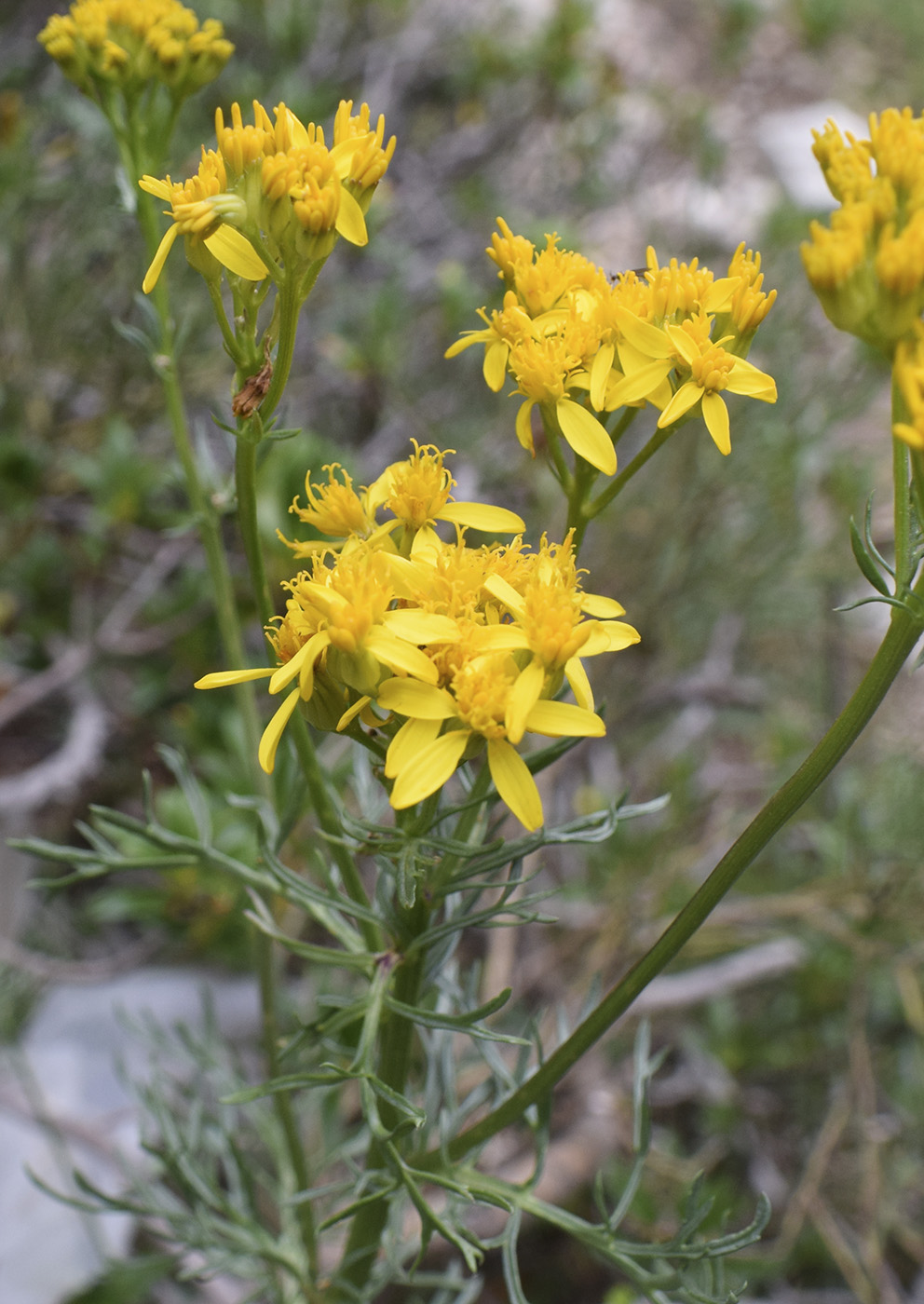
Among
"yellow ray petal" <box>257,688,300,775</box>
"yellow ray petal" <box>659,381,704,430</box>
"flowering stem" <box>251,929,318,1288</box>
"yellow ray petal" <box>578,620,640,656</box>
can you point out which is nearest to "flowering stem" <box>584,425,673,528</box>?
"yellow ray petal" <box>659,381,704,430</box>

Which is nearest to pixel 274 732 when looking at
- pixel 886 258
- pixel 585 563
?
pixel 886 258

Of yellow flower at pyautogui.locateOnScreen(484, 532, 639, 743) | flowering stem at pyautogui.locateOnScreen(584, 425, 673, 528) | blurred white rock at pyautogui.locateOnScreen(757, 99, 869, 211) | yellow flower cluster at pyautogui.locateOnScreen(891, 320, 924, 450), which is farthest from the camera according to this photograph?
blurred white rock at pyautogui.locateOnScreen(757, 99, 869, 211)

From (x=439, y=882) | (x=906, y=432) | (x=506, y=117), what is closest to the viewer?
(x=906, y=432)

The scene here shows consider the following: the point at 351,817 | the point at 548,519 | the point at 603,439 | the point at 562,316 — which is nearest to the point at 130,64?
the point at 562,316

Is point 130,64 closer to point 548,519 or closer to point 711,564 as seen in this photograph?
point 548,519

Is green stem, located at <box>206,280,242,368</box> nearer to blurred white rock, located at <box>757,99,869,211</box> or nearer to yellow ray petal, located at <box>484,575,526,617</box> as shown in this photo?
yellow ray petal, located at <box>484,575,526,617</box>

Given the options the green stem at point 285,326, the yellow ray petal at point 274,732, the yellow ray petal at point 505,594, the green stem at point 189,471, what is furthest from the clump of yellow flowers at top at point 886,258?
the green stem at point 189,471

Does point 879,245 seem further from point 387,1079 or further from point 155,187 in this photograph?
point 387,1079
